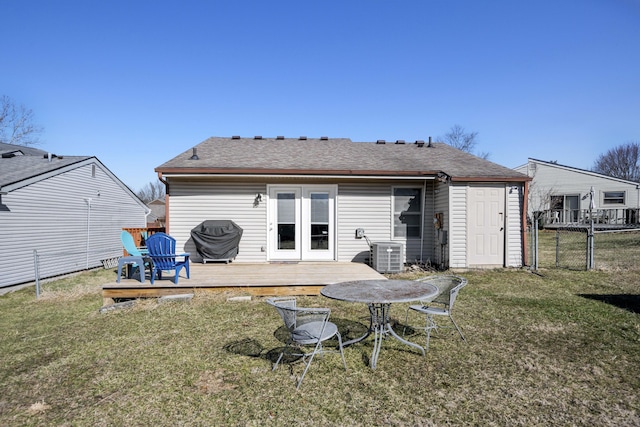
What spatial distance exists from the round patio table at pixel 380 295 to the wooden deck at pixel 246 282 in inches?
90.7

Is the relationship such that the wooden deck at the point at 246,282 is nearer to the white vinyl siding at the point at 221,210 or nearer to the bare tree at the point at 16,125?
the white vinyl siding at the point at 221,210

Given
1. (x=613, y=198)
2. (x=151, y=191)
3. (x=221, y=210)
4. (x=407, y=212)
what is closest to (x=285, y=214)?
(x=221, y=210)

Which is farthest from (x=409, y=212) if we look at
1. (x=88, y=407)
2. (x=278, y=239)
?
(x=88, y=407)

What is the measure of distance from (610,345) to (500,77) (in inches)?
422

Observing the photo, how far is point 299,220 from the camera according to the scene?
877cm

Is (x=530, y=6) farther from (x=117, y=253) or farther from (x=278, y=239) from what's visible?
(x=117, y=253)

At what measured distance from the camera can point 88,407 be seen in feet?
8.52

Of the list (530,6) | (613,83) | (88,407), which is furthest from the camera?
(613,83)

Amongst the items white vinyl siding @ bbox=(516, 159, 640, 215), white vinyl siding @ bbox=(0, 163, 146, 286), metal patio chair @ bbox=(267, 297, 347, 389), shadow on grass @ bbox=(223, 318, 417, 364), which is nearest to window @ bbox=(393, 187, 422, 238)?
shadow on grass @ bbox=(223, 318, 417, 364)

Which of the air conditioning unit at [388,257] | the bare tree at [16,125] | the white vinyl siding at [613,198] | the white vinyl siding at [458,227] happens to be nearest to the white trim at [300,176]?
Result: the white vinyl siding at [458,227]

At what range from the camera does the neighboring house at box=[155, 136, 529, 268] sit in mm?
8297

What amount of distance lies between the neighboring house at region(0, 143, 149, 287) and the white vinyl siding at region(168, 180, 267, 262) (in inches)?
93.4

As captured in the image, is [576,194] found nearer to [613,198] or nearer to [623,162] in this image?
[613,198]

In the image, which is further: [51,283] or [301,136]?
[301,136]
